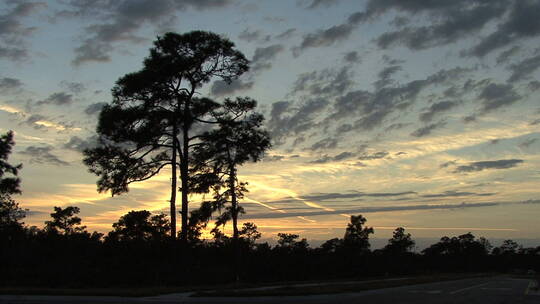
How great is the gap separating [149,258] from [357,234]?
6107 cm

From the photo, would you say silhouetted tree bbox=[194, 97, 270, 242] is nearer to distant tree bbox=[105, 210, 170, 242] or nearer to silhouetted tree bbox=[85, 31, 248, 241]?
silhouetted tree bbox=[85, 31, 248, 241]

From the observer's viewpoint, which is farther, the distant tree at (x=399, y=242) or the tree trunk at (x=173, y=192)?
the distant tree at (x=399, y=242)

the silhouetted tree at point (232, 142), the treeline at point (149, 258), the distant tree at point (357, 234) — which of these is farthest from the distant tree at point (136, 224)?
the distant tree at point (357, 234)

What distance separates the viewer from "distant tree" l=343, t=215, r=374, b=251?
88375 mm

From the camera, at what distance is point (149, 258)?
3372cm

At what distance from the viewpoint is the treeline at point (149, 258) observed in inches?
1126

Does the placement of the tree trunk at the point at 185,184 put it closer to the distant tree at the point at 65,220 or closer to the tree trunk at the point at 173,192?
the tree trunk at the point at 173,192

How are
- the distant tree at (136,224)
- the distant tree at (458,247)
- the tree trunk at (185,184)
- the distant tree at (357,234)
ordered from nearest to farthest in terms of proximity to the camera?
the tree trunk at (185,184) → the distant tree at (136,224) → the distant tree at (357,234) → the distant tree at (458,247)

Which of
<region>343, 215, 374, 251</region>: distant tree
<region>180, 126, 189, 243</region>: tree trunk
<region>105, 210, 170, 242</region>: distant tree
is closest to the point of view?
<region>180, 126, 189, 243</region>: tree trunk

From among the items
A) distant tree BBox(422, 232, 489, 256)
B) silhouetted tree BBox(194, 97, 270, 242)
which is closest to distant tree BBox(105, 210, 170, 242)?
silhouetted tree BBox(194, 97, 270, 242)

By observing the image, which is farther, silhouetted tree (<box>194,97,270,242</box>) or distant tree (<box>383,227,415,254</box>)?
distant tree (<box>383,227,415,254</box>)

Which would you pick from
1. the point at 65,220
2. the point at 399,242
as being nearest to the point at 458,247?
the point at 399,242

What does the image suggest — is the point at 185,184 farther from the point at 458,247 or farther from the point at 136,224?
the point at 458,247

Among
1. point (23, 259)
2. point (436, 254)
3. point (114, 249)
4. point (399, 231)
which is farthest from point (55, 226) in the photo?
point (436, 254)
